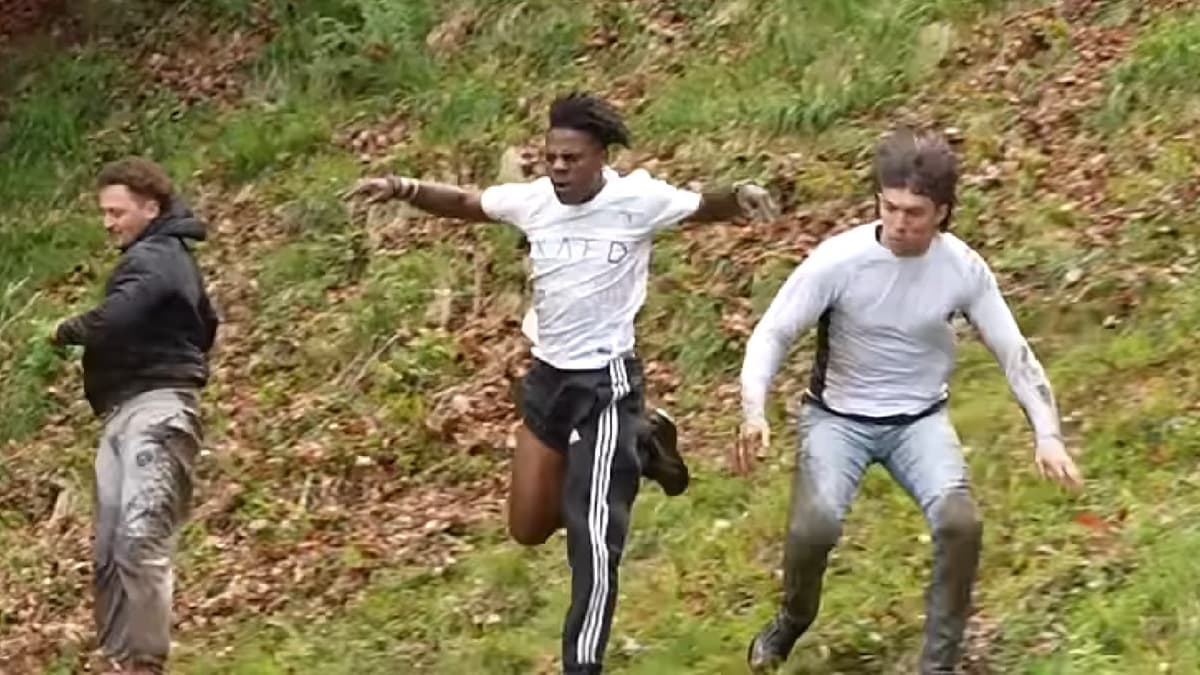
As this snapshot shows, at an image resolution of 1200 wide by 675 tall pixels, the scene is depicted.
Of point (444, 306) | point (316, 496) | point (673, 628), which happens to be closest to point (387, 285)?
point (444, 306)

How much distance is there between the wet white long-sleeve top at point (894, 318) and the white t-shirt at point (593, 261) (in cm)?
76

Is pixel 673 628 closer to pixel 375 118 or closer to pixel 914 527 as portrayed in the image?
pixel 914 527

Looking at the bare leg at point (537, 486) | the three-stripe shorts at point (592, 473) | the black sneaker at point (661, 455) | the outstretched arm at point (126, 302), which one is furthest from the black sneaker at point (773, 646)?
the outstretched arm at point (126, 302)

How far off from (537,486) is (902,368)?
1.40 m

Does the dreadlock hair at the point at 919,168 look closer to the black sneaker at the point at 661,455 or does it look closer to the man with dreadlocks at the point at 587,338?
the man with dreadlocks at the point at 587,338

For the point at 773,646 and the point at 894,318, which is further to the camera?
the point at 773,646

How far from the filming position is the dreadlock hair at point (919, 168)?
5887 mm

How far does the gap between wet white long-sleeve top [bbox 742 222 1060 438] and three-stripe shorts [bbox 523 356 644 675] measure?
0.73 m

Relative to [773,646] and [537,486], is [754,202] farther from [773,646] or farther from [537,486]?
[773,646]

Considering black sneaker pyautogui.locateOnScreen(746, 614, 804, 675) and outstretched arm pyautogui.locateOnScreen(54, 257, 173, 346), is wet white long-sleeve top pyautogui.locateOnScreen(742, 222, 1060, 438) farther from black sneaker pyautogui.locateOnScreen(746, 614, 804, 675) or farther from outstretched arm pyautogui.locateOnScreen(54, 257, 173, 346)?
outstretched arm pyautogui.locateOnScreen(54, 257, 173, 346)

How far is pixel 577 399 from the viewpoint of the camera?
267 inches

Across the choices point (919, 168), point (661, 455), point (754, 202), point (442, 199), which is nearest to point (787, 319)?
point (919, 168)

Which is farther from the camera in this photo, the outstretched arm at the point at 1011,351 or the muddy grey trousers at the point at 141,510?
the muddy grey trousers at the point at 141,510

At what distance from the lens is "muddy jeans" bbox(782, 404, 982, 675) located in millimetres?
6074
